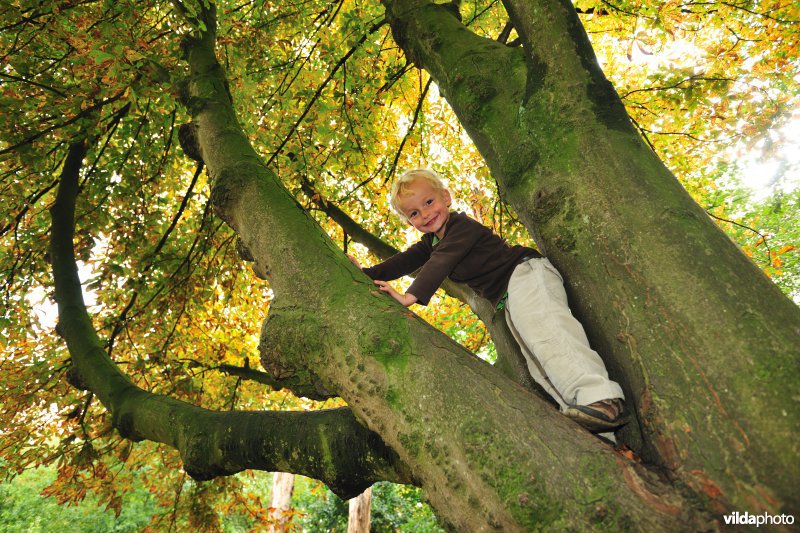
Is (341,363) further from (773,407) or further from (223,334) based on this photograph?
(223,334)

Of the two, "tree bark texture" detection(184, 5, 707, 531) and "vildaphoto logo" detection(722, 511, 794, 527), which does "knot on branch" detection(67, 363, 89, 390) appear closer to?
"tree bark texture" detection(184, 5, 707, 531)

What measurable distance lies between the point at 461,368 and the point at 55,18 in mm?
4201

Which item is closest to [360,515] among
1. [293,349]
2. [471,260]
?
[471,260]

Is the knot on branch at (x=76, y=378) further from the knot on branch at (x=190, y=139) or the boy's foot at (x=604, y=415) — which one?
the boy's foot at (x=604, y=415)

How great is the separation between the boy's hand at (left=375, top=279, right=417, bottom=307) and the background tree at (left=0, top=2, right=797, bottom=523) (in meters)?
0.38

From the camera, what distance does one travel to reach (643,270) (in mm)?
1500

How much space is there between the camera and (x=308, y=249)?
1.94 m

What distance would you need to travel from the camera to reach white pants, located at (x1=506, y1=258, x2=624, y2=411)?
163 cm

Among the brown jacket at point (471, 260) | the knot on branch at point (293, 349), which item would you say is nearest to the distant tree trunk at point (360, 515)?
the brown jacket at point (471, 260)

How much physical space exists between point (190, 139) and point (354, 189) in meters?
2.57

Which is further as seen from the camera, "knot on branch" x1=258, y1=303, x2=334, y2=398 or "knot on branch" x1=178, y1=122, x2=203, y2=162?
"knot on branch" x1=178, y1=122, x2=203, y2=162

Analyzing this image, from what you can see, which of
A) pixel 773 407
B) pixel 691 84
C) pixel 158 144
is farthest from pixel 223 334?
pixel 773 407

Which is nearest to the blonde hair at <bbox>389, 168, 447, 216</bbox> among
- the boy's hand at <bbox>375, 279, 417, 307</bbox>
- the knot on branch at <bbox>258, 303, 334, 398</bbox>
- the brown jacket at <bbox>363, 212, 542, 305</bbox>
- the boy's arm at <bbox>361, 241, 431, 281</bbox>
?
the boy's arm at <bbox>361, 241, 431, 281</bbox>

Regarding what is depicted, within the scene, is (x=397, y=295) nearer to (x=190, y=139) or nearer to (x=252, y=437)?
(x=252, y=437)
